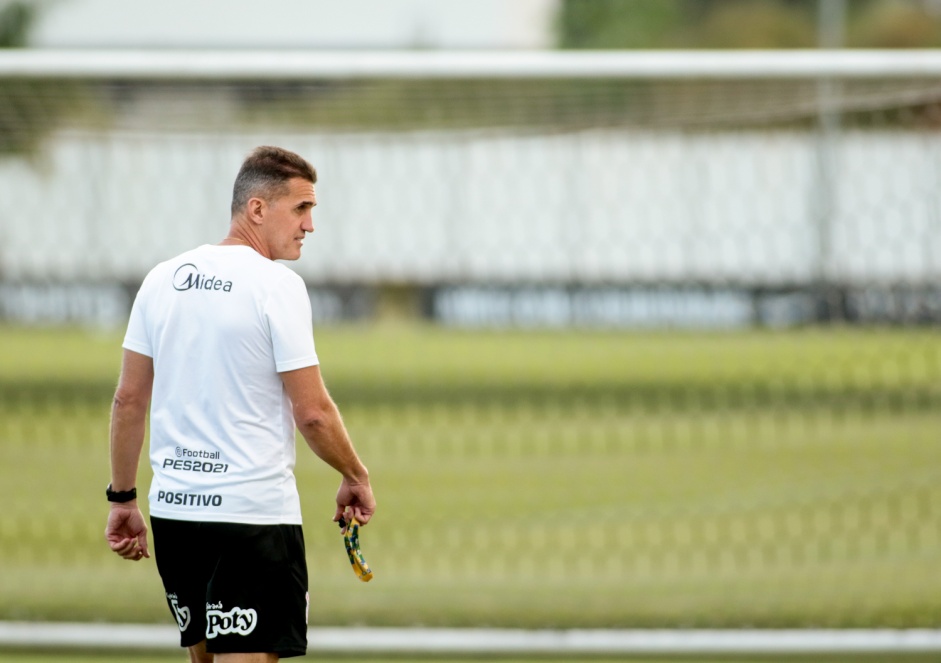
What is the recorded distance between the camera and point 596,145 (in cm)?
607

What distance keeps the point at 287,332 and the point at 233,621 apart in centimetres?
67

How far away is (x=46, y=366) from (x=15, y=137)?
484 inches

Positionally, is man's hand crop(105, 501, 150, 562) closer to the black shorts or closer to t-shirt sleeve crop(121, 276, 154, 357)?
the black shorts

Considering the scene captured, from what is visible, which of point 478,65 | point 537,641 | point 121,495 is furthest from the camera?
point 478,65

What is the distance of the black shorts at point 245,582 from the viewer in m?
2.78

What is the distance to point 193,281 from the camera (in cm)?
279

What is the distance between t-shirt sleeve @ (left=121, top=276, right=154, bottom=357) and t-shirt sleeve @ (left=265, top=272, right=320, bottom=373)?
346 mm

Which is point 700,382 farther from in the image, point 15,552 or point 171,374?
point 171,374

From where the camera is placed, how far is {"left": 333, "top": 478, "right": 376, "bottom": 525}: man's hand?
2.89 meters

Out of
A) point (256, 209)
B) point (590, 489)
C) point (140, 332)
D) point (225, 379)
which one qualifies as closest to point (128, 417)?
point (140, 332)

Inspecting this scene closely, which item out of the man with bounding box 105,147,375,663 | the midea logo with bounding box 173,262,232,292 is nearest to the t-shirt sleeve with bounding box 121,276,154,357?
the man with bounding box 105,147,375,663

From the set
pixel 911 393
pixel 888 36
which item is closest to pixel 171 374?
pixel 911 393

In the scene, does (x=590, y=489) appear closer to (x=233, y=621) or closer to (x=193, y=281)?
(x=233, y=621)

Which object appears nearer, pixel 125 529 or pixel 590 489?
pixel 125 529
